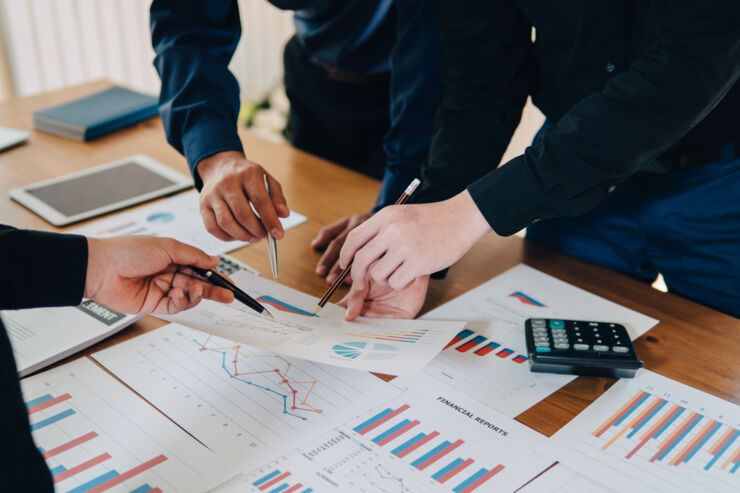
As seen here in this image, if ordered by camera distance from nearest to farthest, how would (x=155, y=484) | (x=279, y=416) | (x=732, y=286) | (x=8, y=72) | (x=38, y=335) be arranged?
(x=155, y=484), (x=279, y=416), (x=38, y=335), (x=732, y=286), (x=8, y=72)

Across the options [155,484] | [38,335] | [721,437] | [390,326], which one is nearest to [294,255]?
[390,326]

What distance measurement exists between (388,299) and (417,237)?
0.14m

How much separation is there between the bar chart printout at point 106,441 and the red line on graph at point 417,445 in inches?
7.6

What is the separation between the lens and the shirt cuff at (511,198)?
876mm

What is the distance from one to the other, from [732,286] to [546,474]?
0.61 metres

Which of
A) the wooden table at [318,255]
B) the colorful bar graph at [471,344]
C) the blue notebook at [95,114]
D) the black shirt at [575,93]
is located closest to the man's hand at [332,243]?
the wooden table at [318,255]

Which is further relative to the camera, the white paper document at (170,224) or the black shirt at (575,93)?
the white paper document at (170,224)

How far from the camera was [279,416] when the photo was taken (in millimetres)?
770

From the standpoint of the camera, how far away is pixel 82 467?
68cm

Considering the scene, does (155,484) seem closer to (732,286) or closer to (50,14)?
(732,286)

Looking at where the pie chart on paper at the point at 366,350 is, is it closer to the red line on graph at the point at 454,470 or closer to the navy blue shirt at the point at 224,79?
the red line on graph at the point at 454,470

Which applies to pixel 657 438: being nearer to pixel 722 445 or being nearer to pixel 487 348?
pixel 722 445

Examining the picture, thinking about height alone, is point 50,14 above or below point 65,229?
above

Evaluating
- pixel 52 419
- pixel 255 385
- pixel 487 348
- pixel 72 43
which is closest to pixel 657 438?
pixel 487 348
